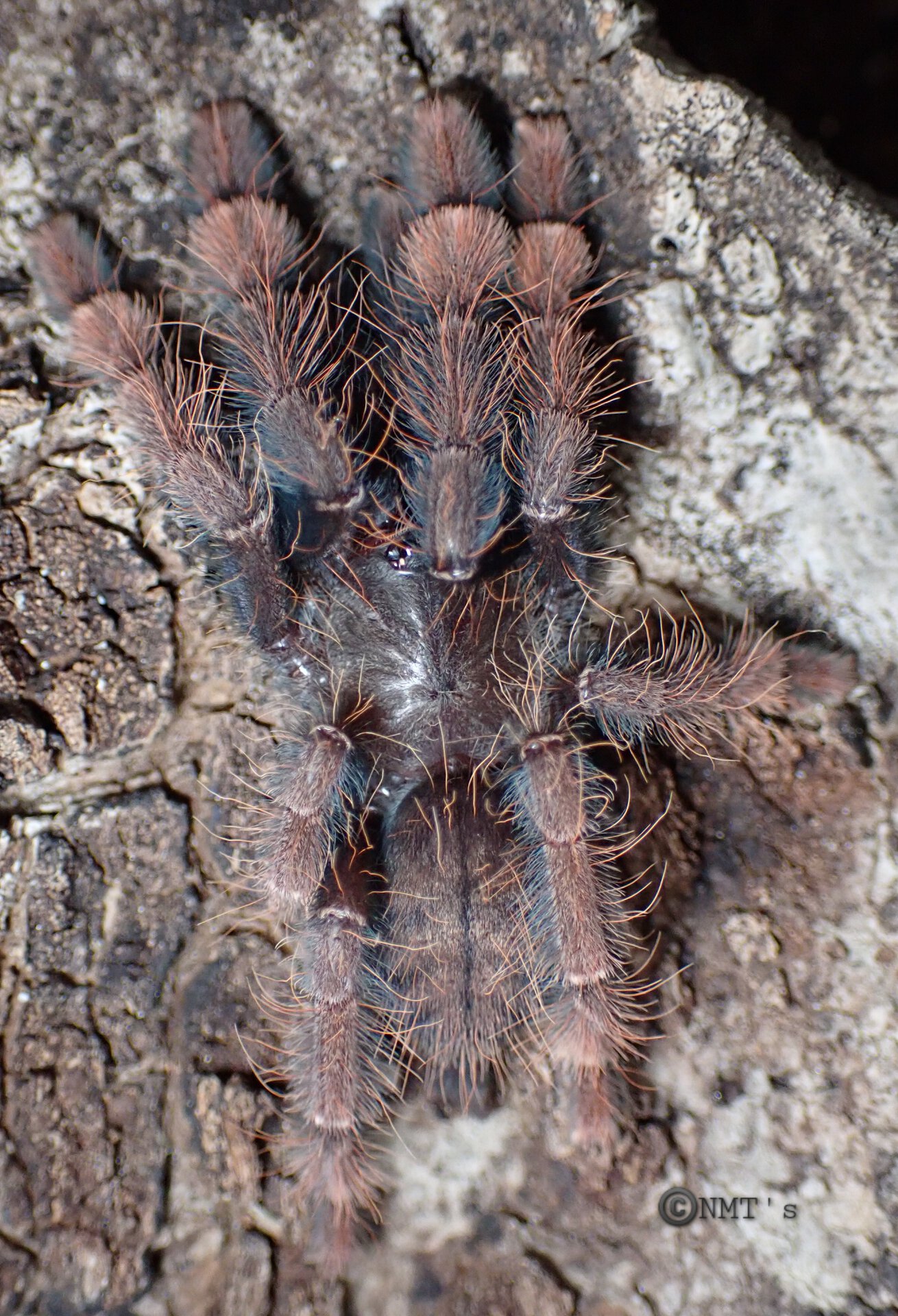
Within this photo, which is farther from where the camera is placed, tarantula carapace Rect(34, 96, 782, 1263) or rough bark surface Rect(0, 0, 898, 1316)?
rough bark surface Rect(0, 0, 898, 1316)

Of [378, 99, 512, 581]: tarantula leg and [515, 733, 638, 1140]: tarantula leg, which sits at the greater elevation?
[378, 99, 512, 581]: tarantula leg

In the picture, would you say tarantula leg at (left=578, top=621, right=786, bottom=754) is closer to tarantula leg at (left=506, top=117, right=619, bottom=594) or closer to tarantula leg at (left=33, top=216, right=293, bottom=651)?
tarantula leg at (left=506, top=117, right=619, bottom=594)

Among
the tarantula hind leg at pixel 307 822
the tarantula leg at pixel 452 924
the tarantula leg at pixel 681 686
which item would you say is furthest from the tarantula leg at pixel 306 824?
the tarantula leg at pixel 681 686

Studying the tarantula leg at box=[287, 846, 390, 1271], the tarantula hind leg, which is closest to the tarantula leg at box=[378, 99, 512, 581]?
the tarantula hind leg

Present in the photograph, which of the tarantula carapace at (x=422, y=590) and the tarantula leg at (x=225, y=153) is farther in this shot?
the tarantula leg at (x=225, y=153)

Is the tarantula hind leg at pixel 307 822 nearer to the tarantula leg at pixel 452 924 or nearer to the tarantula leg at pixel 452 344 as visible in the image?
the tarantula leg at pixel 452 924

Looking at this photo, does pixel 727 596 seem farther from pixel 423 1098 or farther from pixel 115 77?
pixel 115 77

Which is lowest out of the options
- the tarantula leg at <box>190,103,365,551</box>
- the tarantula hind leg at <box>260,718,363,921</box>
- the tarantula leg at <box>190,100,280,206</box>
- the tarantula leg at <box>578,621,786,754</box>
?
the tarantula hind leg at <box>260,718,363,921</box>

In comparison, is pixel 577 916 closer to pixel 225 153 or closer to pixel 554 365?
pixel 554 365
